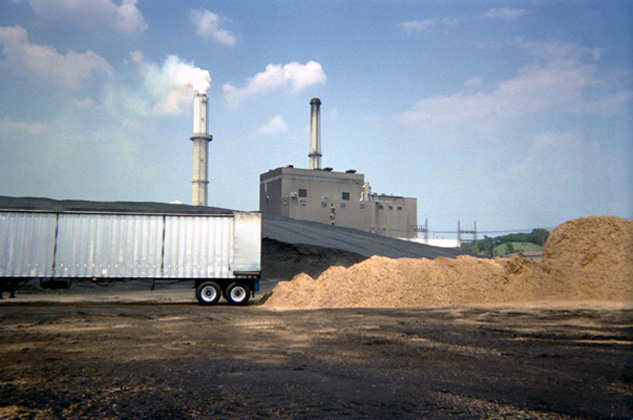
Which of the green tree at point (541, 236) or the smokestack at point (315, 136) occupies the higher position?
the smokestack at point (315, 136)

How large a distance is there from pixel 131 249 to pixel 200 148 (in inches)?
2124

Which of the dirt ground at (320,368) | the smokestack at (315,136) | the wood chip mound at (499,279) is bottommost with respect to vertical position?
the dirt ground at (320,368)

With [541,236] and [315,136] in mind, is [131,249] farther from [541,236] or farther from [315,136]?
[315,136]

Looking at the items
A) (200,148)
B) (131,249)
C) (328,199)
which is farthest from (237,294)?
(328,199)

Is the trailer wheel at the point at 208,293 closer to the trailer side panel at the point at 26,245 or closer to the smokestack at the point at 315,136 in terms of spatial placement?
the trailer side panel at the point at 26,245

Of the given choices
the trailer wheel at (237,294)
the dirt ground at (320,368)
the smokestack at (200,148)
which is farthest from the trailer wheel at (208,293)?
the smokestack at (200,148)

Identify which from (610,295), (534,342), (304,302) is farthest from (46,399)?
(610,295)

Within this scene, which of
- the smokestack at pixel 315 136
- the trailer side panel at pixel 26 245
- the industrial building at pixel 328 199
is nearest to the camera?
the trailer side panel at pixel 26 245

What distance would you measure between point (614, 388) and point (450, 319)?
855 centimetres

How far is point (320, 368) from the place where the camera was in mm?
8070

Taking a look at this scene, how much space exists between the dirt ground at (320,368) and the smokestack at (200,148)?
193ft

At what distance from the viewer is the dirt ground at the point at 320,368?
19.0ft

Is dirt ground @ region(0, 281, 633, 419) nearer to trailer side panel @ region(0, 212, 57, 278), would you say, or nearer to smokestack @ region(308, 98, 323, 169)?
trailer side panel @ region(0, 212, 57, 278)

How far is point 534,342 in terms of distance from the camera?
1084 centimetres
